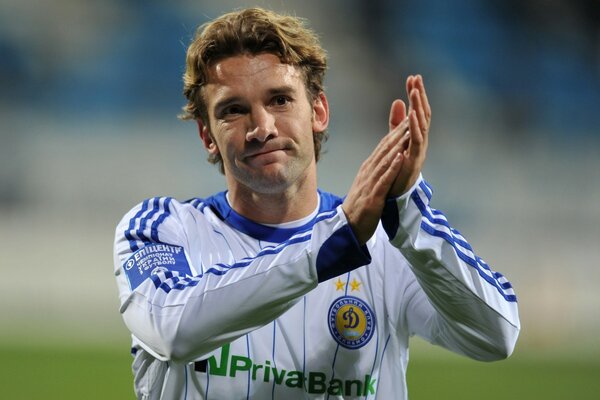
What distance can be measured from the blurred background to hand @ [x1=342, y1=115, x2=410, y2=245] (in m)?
7.17

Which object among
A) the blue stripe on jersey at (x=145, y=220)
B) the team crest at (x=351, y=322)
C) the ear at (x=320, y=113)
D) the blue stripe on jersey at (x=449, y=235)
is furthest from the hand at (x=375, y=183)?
the ear at (x=320, y=113)

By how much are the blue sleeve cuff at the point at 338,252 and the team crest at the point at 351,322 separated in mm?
438

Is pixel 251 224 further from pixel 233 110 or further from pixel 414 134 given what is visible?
pixel 414 134

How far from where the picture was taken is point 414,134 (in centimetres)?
234

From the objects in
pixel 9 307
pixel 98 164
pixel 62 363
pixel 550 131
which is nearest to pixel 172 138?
pixel 98 164

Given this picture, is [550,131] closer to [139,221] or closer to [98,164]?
[98,164]

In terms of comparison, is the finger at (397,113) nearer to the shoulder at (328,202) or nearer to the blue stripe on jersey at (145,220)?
the shoulder at (328,202)

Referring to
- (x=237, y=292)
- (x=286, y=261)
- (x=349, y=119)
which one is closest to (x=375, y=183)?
(x=286, y=261)

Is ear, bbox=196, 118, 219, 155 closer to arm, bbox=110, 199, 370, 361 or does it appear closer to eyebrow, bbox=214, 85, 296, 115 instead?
eyebrow, bbox=214, 85, 296, 115

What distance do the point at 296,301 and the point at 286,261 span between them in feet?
0.45

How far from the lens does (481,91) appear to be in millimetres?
10305

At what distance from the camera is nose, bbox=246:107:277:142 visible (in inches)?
112

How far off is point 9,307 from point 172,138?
244cm

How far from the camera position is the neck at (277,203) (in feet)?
10.00
